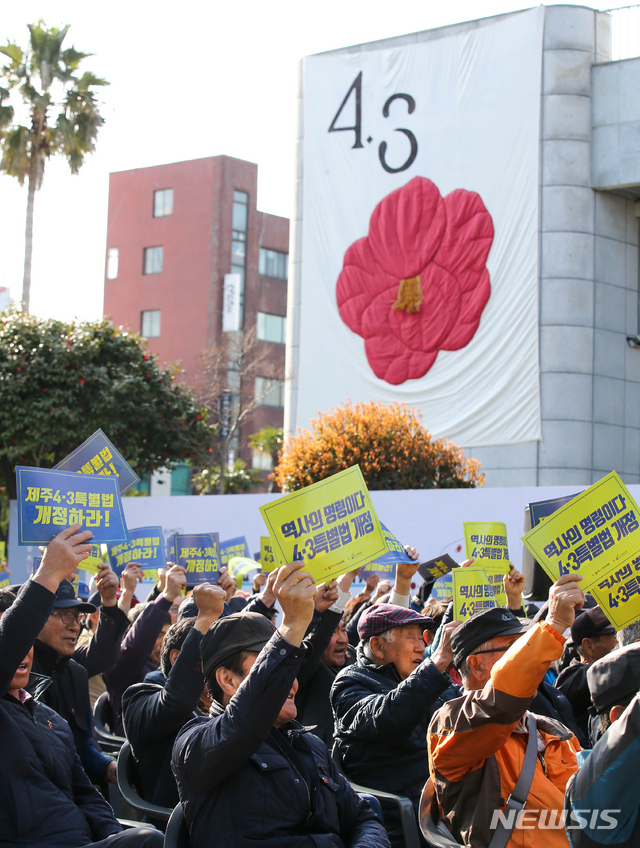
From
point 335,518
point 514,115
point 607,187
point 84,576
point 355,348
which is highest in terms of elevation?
point 514,115

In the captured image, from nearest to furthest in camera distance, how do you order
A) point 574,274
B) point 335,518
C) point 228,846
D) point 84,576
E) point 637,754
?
1. point 637,754
2. point 228,846
3. point 335,518
4. point 84,576
5. point 574,274

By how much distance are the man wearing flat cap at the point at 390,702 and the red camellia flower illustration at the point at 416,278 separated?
19395mm

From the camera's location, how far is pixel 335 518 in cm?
395

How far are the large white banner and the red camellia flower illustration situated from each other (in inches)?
1.2

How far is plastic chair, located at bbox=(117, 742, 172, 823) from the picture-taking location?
4207mm

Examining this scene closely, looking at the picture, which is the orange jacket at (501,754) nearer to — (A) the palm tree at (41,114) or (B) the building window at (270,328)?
(A) the palm tree at (41,114)

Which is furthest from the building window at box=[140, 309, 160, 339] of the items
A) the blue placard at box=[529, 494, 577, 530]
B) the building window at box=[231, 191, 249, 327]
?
the blue placard at box=[529, 494, 577, 530]

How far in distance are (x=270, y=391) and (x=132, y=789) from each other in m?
44.0

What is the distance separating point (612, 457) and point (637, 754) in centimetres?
2164

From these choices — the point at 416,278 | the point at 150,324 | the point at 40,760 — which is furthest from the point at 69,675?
the point at 150,324

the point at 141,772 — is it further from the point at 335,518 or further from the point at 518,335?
the point at 518,335

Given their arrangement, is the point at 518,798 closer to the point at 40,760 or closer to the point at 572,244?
the point at 40,760

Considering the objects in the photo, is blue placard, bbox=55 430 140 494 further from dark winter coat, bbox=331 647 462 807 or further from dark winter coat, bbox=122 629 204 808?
dark winter coat, bbox=331 647 462 807

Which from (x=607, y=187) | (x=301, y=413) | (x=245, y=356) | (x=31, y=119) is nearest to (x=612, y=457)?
(x=607, y=187)
